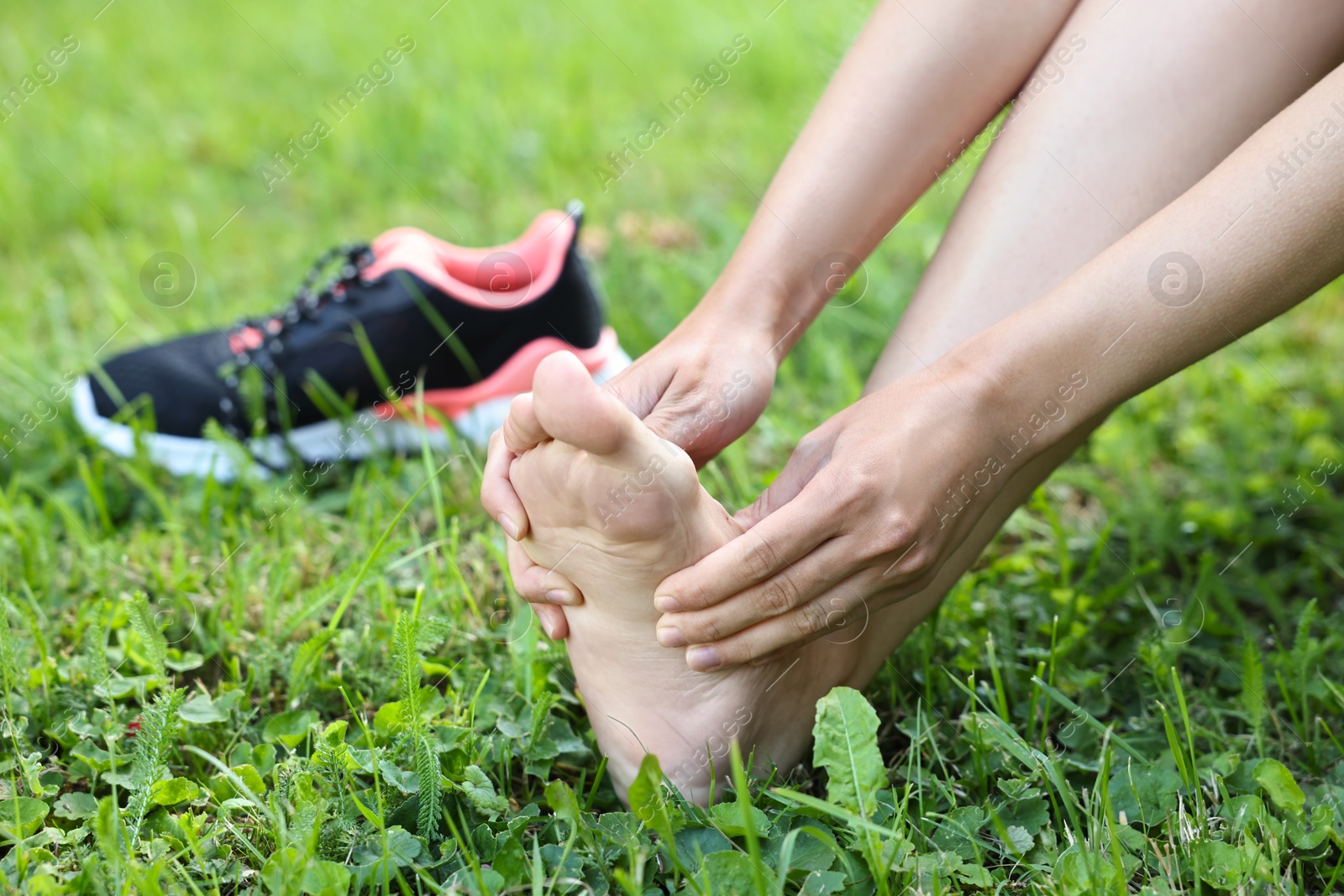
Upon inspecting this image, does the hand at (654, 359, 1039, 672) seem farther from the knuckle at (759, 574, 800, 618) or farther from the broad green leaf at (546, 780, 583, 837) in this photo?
the broad green leaf at (546, 780, 583, 837)

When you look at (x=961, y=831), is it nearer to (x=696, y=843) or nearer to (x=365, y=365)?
(x=696, y=843)

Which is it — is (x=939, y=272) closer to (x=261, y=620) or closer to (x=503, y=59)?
(x=261, y=620)

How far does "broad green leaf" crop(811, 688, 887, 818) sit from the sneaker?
0.82m

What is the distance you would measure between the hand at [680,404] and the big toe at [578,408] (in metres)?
0.15

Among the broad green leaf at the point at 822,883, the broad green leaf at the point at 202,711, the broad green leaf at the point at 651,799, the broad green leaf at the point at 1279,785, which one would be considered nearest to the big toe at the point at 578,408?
the broad green leaf at the point at 651,799

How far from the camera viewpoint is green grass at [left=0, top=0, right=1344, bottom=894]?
2.55 ft

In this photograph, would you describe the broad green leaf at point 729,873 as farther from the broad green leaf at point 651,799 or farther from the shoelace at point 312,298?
the shoelace at point 312,298

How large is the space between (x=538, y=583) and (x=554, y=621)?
4cm

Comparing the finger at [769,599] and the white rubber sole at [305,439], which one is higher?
the white rubber sole at [305,439]

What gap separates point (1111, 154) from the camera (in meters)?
0.95

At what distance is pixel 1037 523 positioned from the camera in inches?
51.2

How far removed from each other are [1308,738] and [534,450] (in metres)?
0.76

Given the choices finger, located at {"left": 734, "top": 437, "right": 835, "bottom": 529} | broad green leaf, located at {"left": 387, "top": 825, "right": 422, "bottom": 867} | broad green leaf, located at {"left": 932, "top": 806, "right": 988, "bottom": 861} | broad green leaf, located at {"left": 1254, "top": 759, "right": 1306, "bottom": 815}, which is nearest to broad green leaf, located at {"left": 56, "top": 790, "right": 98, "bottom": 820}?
broad green leaf, located at {"left": 387, "top": 825, "right": 422, "bottom": 867}

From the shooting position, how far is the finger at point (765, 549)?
29.9 inches
